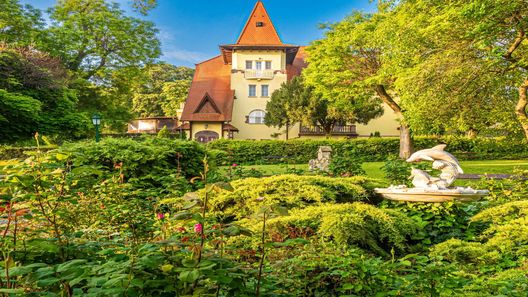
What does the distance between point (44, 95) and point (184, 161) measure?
1547 centimetres

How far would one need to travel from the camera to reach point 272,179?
6.13 m

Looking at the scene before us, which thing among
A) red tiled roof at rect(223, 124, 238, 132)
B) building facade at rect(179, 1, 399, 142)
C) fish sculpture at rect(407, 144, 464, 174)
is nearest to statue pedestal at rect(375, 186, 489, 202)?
fish sculpture at rect(407, 144, 464, 174)

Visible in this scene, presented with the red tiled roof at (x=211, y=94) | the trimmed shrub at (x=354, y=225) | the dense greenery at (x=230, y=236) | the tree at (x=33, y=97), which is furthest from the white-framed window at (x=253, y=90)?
the trimmed shrub at (x=354, y=225)

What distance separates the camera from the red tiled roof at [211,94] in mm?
35375

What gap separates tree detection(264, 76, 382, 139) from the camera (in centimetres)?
2998

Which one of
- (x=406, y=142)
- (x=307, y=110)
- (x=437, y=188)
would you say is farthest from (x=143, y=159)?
(x=307, y=110)

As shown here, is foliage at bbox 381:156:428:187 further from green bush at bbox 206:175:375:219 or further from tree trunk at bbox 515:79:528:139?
tree trunk at bbox 515:79:528:139

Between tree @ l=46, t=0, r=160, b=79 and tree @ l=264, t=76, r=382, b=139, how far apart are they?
10517 millimetres

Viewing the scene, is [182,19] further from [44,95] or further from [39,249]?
[39,249]

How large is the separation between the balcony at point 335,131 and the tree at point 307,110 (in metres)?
1.92

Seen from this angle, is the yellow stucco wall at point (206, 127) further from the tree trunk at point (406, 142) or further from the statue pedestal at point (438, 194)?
the statue pedestal at point (438, 194)

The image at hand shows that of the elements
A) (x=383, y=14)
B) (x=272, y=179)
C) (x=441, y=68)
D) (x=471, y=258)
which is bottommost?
(x=471, y=258)

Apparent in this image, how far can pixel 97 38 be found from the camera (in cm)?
2642

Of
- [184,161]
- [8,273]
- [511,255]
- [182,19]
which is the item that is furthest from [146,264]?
[182,19]
